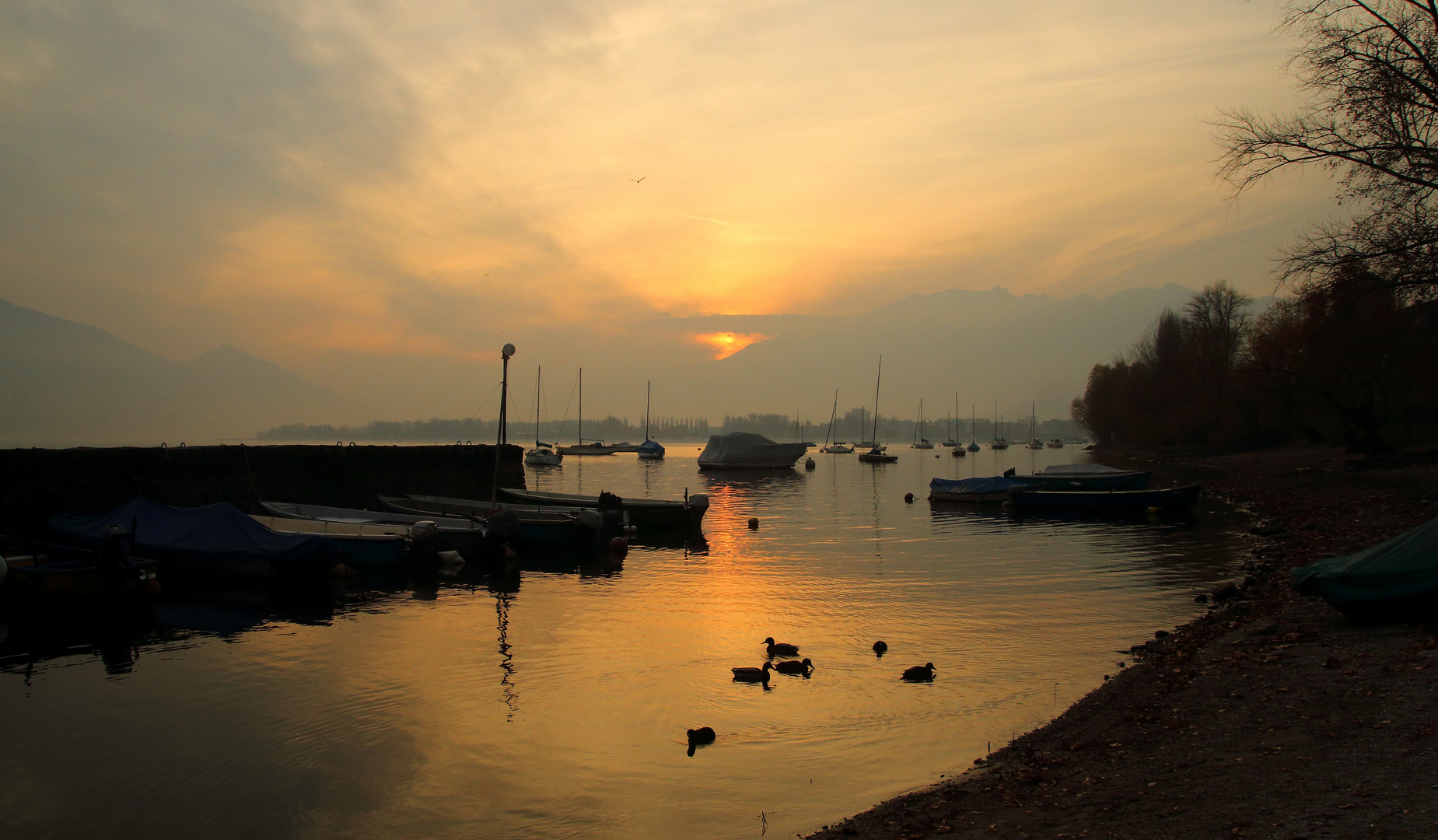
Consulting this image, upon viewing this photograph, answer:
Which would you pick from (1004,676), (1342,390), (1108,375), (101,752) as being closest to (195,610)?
(101,752)

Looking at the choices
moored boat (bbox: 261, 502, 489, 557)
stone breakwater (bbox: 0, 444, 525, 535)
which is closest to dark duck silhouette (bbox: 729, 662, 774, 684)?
moored boat (bbox: 261, 502, 489, 557)

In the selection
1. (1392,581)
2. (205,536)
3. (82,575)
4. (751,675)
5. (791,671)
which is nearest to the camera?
(1392,581)

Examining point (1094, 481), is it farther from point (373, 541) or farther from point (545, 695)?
point (545, 695)

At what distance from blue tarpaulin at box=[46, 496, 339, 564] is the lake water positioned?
1236 millimetres

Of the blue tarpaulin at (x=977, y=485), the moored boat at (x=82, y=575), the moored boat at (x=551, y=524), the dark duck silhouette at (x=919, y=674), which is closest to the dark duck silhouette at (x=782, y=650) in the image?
the dark duck silhouette at (x=919, y=674)

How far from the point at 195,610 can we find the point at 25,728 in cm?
968

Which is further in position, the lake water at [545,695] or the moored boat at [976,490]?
the moored boat at [976,490]

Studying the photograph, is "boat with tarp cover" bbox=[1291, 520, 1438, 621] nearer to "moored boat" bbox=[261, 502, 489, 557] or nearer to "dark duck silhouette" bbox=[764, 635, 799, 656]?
"dark duck silhouette" bbox=[764, 635, 799, 656]

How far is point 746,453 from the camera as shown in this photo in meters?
108

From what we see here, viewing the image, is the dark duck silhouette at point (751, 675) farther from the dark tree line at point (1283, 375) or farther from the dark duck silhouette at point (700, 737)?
the dark tree line at point (1283, 375)

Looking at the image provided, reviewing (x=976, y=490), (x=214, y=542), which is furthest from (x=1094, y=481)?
(x=214, y=542)

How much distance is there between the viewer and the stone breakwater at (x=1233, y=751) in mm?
7250

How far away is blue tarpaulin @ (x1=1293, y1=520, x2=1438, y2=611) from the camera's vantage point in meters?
12.9

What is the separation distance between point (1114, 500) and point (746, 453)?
65037 millimetres
